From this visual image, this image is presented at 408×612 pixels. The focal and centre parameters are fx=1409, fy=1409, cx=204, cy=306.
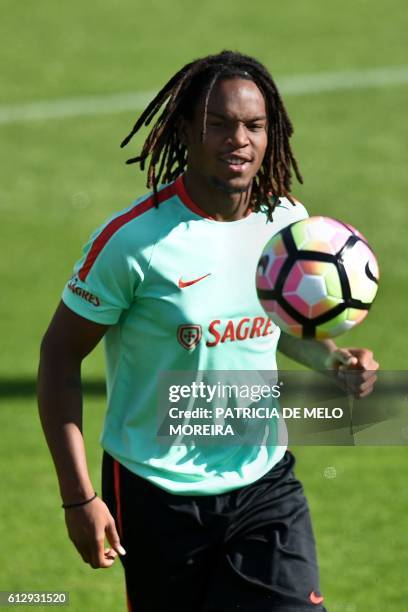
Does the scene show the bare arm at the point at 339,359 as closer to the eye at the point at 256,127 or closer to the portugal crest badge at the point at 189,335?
the portugal crest badge at the point at 189,335

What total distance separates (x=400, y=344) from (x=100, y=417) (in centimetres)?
273

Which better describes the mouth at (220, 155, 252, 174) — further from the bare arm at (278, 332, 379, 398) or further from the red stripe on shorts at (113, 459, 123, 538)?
the red stripe on shorts at (113, 459, 123, 538)

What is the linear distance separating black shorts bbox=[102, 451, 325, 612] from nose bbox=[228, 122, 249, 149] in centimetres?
121

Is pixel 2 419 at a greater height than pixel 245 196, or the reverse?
pixel 245 196

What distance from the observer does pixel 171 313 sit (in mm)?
4855

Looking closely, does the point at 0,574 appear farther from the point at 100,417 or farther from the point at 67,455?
the point at 67,455

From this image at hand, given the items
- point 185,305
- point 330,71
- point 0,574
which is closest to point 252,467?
point 185,305

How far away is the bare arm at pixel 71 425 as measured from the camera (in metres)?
4.73

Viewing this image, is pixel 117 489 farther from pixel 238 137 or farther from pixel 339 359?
pixel 238 137

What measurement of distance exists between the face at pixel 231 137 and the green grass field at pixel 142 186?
10.2 feet

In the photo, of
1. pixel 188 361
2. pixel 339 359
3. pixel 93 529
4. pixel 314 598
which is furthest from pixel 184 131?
pixel 314 598

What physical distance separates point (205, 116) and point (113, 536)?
1.48 meters

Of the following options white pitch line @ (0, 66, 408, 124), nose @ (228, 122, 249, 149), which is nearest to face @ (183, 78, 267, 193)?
nose @ (228, 122, 249, 149)

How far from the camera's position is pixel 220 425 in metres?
4.98
